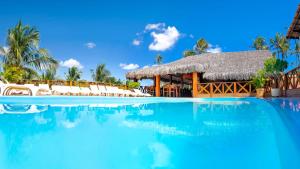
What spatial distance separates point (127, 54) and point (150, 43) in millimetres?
2635

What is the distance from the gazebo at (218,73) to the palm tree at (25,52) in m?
6.29

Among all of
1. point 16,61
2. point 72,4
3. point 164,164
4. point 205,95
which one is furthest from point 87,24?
point 164,164

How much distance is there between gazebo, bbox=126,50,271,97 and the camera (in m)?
13.6

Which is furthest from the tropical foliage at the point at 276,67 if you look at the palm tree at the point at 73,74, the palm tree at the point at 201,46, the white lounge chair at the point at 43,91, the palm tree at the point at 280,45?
the palm tree at the point at 73,74

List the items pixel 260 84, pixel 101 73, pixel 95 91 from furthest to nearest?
pixel 101 73 → pixel 95 91 → pixel 260 84

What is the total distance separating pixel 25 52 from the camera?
17.8 meters

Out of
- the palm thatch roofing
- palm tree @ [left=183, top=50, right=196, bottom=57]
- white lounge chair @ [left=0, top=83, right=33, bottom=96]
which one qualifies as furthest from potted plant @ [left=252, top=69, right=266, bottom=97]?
palm tree @ [left=183, top=50, right=196, bottom=57]

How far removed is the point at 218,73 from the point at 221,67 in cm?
96

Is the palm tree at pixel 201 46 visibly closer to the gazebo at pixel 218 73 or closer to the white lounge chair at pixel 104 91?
the gazebo at pixel 218 73

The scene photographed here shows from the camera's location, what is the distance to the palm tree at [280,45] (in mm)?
26027

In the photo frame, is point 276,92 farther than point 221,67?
No

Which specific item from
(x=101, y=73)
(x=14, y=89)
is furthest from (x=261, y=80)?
(x=101, y=73)

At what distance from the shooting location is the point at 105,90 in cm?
1412

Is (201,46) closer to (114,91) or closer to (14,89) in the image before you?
(114,91)
